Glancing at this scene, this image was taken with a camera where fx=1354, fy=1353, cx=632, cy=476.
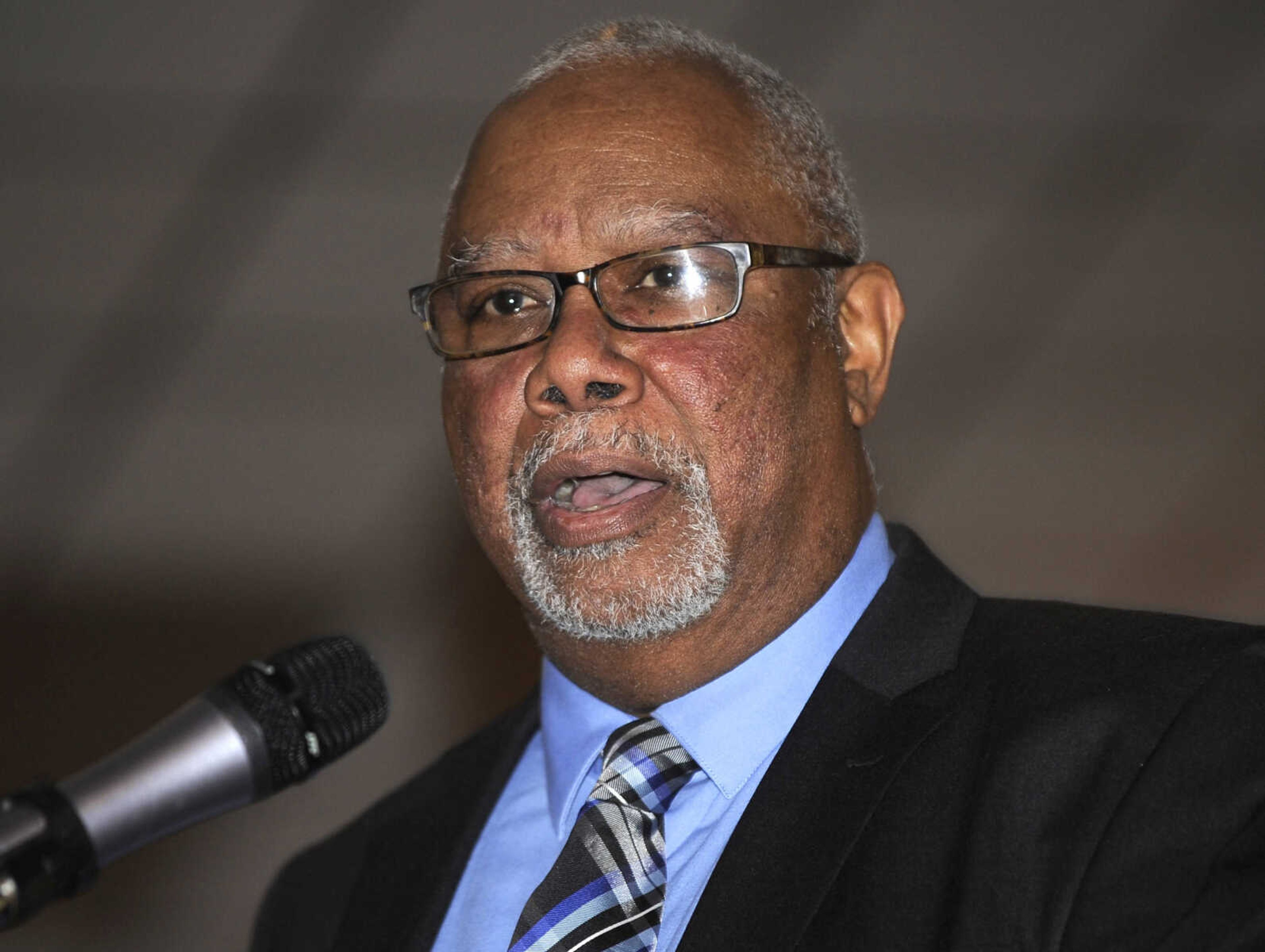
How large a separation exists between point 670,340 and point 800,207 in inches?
12.2

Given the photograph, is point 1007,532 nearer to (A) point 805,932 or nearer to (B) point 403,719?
(B) point 403,719

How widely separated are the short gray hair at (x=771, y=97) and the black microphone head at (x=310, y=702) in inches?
34.7

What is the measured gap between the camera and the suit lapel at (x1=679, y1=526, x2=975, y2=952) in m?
1.43

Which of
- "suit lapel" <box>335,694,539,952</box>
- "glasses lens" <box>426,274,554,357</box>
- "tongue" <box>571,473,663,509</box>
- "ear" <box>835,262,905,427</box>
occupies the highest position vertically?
"glasses lens" <box>426,274,554,357</box>

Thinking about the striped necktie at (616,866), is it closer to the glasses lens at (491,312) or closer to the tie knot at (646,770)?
the tie knot at (646,770)

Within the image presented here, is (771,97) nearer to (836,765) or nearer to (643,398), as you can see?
(643,398)

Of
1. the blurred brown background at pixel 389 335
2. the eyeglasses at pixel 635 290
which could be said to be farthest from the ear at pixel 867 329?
the blurred brown background at pixel 389 335

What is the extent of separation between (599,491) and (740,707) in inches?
12.7

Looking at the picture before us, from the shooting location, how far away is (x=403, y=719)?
3539 mm

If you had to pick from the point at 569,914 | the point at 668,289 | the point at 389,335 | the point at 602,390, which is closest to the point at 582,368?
the point at 602,390

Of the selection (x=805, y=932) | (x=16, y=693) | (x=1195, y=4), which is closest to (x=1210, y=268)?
(x=1195, y=4)

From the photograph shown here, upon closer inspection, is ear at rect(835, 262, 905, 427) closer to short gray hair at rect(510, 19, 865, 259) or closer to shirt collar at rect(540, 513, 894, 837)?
short gray hair at rect(510, 19, 865, 259)

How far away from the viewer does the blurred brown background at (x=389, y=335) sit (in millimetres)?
3316

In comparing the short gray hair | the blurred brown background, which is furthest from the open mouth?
the blurred brown background
